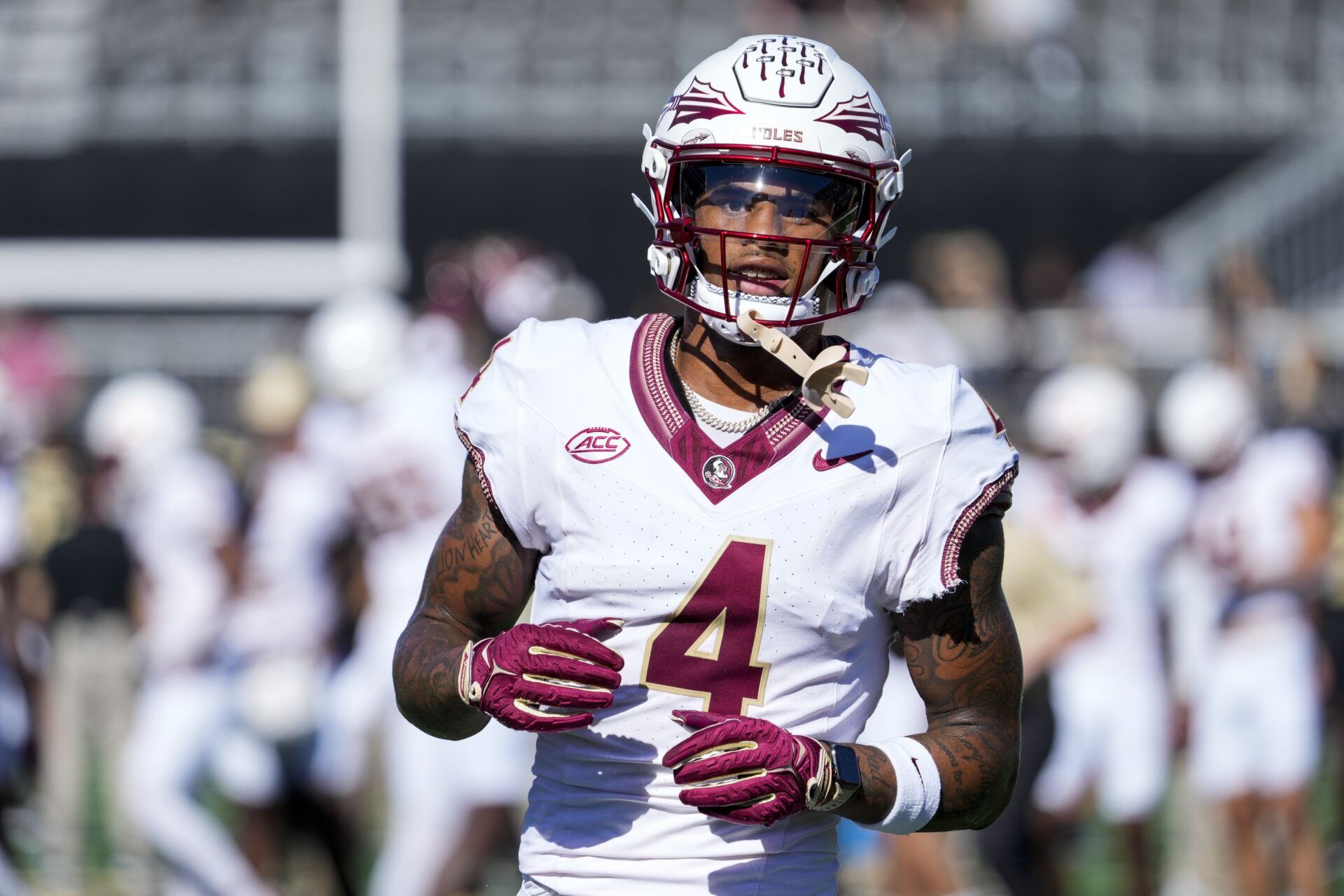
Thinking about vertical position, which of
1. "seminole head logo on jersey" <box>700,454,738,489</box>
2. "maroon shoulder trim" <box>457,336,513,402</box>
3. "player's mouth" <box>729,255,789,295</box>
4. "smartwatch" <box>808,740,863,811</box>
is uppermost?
"player's mouth" <box>729,255,789,295</box>

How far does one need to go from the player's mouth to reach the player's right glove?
1.75 ft

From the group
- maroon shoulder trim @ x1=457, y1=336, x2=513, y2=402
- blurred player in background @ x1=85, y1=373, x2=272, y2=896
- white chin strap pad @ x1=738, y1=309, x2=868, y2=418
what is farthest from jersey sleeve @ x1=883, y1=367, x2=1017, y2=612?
blurred player in background @ x1=85, y1=373, x2=272, y2=896

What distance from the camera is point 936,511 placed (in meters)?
2.58

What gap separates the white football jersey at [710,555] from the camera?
8.39 feet

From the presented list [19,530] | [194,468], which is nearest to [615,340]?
[194,468]

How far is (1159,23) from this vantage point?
14734 mm

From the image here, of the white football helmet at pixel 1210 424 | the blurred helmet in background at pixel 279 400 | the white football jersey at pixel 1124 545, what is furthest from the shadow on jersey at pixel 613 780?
the white football helmet at pixel 1210 424

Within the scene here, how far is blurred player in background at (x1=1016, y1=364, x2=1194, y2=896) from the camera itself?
6.52 meters

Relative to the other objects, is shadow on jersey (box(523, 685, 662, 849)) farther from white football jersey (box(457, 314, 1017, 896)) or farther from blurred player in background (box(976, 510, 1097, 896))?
blurred player in background (box(976, 510, 1097, 896))

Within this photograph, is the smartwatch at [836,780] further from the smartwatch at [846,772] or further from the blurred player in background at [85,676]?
the blurred player in background at [85,676]

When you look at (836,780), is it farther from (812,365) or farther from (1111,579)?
(1111,579)

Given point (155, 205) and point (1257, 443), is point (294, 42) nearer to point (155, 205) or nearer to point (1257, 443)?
point (155, 205)

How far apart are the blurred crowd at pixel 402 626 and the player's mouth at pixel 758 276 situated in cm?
312

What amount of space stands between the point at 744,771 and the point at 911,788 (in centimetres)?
30
